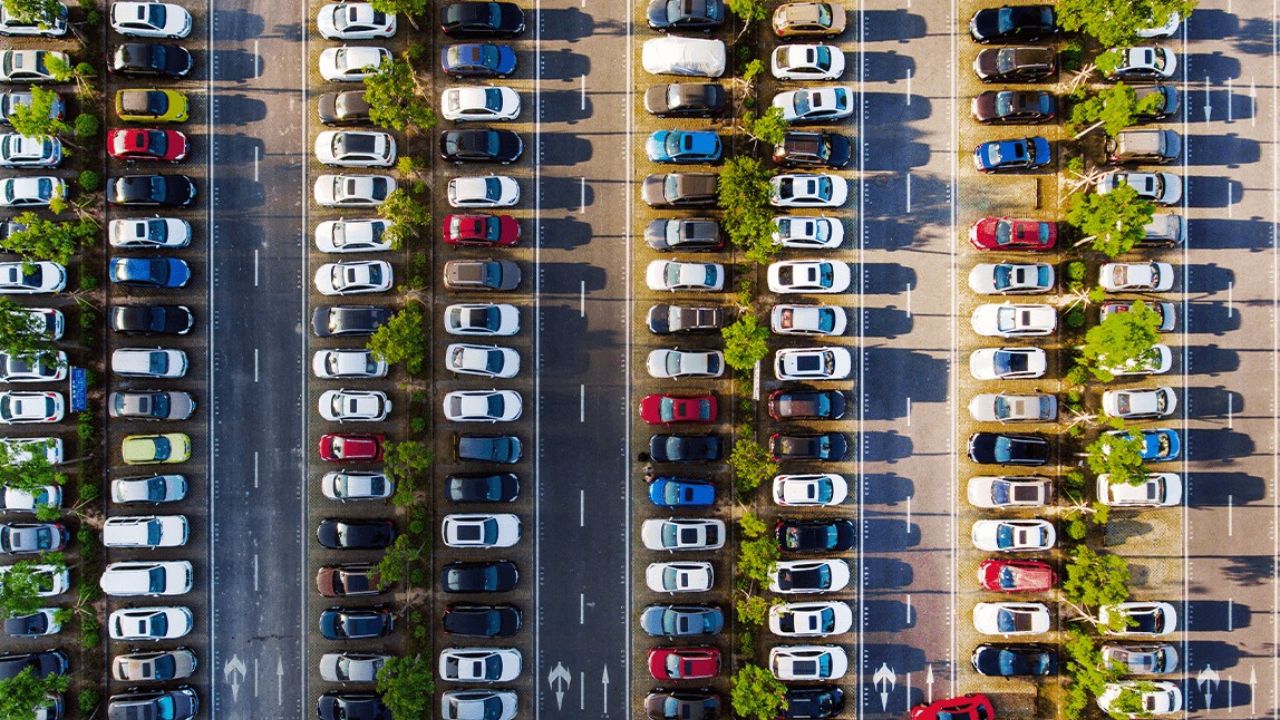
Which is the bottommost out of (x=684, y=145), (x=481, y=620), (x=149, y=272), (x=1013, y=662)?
(x=1013, y=662)

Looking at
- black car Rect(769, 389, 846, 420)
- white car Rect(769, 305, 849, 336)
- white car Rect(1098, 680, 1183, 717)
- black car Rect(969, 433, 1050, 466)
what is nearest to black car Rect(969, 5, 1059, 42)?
white car Rect(769, 305, 849, 336)

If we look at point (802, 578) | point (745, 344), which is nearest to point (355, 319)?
point (745, 344)

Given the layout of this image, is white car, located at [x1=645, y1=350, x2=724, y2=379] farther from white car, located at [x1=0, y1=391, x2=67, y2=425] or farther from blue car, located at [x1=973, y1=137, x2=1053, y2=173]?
white car, located at [x1=0, y1=391, x2=67, y2=425]

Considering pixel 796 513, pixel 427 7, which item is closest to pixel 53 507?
pixel 427 7

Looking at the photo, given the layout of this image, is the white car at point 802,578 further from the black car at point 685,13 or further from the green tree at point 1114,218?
the black car at point 685,13

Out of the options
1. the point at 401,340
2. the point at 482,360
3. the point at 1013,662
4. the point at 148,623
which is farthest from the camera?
the point at 1013,662

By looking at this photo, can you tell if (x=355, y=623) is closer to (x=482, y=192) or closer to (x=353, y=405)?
(x=353, y=405)

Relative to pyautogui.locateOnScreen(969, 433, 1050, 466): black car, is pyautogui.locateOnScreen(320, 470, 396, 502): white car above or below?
below
